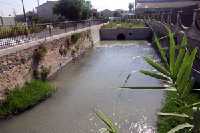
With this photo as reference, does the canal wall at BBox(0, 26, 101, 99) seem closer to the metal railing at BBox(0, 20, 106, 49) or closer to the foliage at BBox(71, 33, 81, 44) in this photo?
the foliage at BBox(71, 33, 81, 44)

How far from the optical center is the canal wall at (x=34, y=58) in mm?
11688

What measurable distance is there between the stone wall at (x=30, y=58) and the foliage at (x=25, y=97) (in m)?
0.33

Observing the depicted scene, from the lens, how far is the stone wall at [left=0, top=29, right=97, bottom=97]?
11656 millimetres

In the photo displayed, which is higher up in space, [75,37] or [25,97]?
[75,37]

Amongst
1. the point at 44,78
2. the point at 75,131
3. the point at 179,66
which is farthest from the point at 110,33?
the point at 179,66

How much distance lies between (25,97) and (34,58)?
12.6ft

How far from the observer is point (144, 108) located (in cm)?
1078

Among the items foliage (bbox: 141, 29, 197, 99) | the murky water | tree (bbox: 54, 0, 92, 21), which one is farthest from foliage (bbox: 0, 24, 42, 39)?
tree (bbox: 54, 0, 92, 21)

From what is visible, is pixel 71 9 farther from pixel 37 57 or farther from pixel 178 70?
pixel 178 70

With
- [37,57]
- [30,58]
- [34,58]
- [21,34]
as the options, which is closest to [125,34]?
[21,34]

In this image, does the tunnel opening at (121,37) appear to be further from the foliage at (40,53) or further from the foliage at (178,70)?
the foliage at (178,70)

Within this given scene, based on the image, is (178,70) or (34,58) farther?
(34,58)

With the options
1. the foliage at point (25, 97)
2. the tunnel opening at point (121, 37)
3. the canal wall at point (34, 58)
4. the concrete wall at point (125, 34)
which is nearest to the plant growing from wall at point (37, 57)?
the canal wall at point (34, 58)

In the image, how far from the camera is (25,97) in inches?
453
